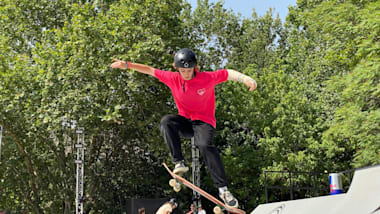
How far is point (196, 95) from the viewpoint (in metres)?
4.07

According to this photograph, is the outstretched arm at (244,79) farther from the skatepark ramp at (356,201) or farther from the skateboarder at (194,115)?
the skatepark ramp at (356,201)

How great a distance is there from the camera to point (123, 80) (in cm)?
1573

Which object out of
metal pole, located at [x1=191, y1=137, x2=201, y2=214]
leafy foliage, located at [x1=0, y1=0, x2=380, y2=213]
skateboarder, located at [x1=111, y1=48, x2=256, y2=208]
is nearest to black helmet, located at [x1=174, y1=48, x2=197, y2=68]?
skateboarder, located at [x1=111, y1=48, x2=256, y2=208]

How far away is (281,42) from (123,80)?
14993 mm

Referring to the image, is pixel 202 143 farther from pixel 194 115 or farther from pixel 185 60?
pixel 185 60

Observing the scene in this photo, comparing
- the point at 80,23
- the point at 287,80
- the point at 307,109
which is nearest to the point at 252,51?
the point at 287,80

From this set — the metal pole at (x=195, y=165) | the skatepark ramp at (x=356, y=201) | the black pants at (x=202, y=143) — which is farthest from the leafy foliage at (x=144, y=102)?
the black pants at (x=202, y=143)

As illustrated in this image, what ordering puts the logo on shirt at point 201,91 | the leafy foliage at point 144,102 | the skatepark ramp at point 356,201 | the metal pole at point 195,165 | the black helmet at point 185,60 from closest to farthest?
the skatepark ramp at point 356,201
the black helmet at point 185,60
the logo on shirt at point 201,91
the leafy foliage at point 144,102
the metal pole at point 195,165

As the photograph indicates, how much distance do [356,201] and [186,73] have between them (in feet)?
7.12

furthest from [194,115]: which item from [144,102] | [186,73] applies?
[144,102]

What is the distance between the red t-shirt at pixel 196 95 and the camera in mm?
4059

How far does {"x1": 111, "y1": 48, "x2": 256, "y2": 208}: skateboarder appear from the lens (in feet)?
13.0

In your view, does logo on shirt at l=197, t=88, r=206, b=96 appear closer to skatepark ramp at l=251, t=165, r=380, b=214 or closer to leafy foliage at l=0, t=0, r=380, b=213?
skatepark ramp at l=251, t=165, r=380, b=214

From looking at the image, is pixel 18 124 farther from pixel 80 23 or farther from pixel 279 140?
pixel 279 140
